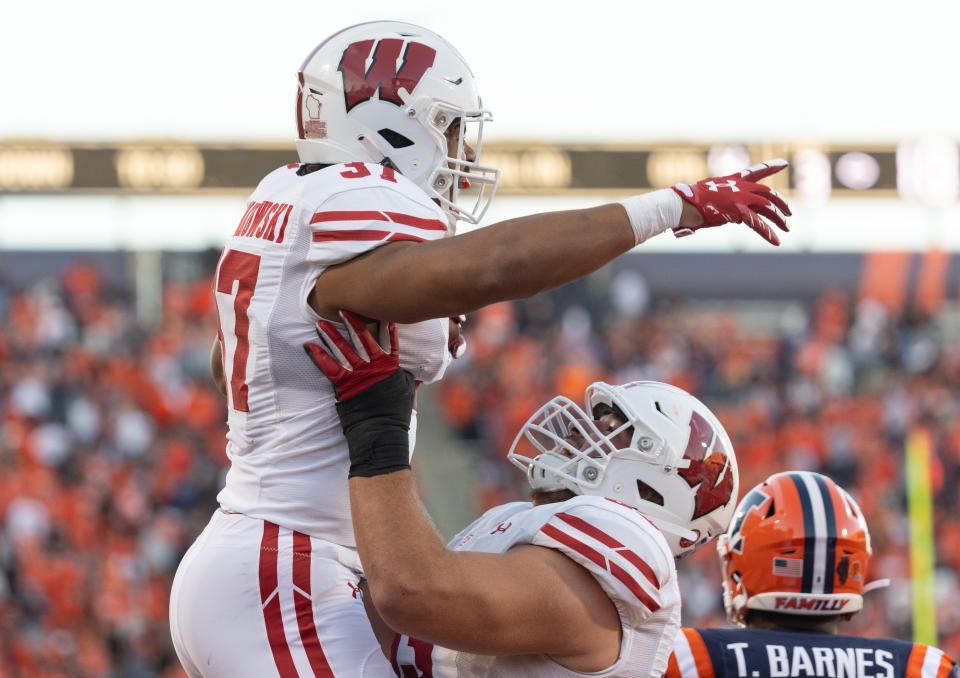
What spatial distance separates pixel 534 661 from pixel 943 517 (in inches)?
435

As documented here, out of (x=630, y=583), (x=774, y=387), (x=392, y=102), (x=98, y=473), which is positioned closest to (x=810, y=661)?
(x=630, y=583)

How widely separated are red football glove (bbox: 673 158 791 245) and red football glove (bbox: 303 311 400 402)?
0.63m

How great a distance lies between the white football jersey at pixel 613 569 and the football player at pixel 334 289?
0.28 metres

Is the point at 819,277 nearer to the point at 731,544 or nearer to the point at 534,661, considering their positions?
the point at 731,544

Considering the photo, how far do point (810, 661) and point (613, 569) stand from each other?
108 centimetres

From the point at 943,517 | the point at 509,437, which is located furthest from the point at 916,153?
the point at 509,437

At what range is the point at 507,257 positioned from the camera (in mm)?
2389

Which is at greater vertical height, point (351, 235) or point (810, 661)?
point (351, 235)

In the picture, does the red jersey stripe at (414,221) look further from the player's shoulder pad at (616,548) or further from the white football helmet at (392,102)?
the player's shoulder pad at (616,548)

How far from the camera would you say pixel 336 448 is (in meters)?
2.62

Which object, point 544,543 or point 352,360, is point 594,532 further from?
point 352,360

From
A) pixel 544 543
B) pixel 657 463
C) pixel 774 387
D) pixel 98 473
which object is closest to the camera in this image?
pixel 544 543

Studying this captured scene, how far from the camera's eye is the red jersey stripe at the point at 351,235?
2.47 metres

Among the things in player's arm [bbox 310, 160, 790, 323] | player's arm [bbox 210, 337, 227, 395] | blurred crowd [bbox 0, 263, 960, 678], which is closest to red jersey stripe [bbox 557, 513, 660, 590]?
player's arm [bbox 310, 160, 790, 323]
